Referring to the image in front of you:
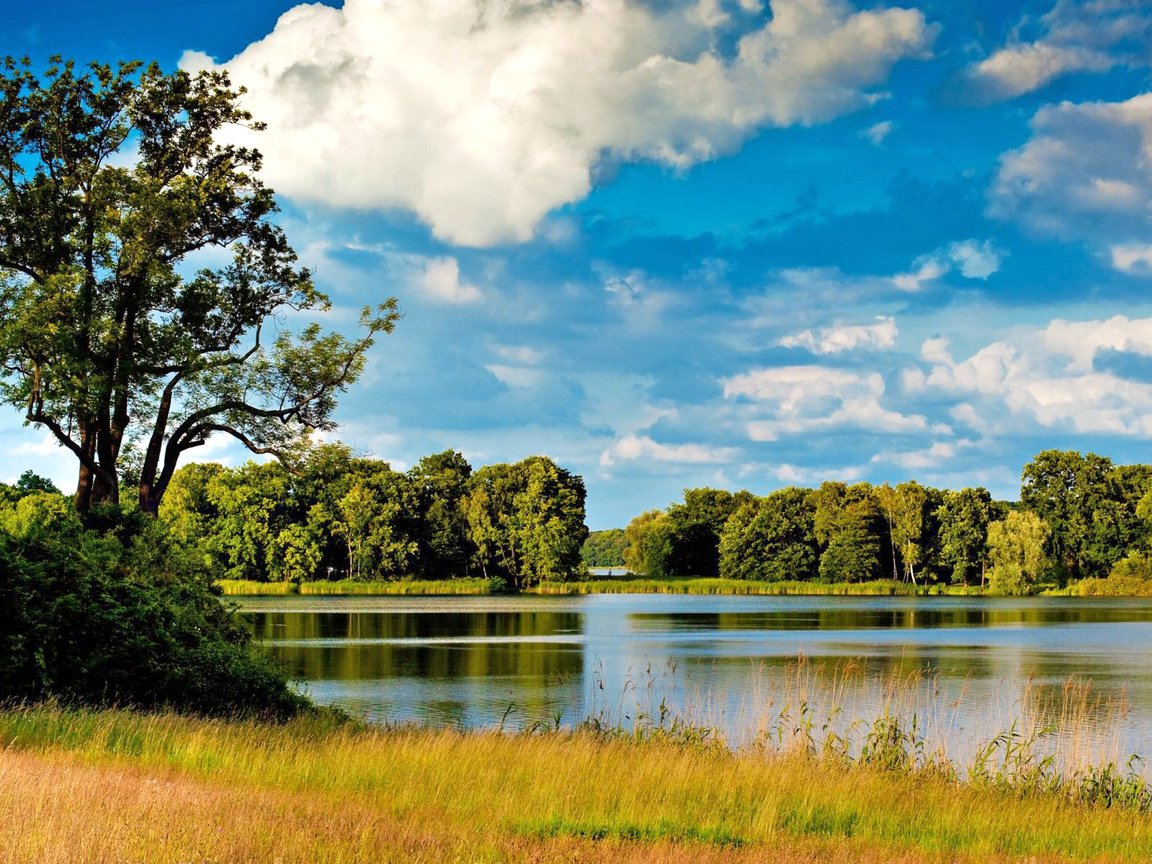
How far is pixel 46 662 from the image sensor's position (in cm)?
1817

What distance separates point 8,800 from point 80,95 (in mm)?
27810

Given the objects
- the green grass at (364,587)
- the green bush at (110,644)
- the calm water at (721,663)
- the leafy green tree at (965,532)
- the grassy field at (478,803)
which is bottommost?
the calm water at (721,663)

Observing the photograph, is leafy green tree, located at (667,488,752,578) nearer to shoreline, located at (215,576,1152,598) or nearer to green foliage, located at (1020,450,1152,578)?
shoreline, located at (215,576,1152,598)

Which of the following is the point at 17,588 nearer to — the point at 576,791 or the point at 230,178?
the point at 576,791

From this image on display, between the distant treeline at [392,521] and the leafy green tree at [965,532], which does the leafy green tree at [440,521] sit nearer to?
the distant treeline at [392,521]

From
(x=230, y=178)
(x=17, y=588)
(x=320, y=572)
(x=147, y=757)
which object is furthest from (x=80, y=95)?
(x=320, y=572)

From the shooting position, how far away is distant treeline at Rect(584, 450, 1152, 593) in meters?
110

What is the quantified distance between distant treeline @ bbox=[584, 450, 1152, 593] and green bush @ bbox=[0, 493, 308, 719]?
3952 inches

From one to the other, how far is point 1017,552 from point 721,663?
3143 inches

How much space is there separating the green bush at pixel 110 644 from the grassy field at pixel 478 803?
2.49 m

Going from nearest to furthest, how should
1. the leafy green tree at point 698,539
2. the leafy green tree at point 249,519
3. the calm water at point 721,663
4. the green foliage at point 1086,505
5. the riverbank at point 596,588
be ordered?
the calm water at point 721,663 < the riverbank at point 596,588 < the leafy green tree at point 249,519 < the green foliage at point 1086,505 < the leafy green tree at point 698,539

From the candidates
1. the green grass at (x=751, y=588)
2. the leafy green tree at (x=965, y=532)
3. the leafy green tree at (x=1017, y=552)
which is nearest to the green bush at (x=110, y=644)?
the green grass at (x=751, y=588)

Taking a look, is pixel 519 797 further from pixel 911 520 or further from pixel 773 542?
pixel 773 542

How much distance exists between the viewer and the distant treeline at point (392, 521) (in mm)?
110188
